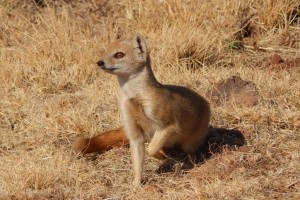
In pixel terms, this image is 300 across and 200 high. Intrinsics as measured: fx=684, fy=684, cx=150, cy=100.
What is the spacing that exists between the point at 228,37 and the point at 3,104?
2162mm

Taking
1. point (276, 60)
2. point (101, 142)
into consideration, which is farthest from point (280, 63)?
point (101, 142)

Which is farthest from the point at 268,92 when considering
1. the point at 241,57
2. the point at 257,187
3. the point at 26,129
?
the point at 26,129

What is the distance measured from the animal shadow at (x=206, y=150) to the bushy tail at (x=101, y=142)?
13.2 inches

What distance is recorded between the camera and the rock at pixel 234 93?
484 centimetres

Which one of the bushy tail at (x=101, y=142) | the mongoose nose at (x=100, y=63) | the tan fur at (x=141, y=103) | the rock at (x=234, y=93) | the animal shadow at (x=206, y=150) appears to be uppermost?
the mongoose nose at (x=100, y=63)

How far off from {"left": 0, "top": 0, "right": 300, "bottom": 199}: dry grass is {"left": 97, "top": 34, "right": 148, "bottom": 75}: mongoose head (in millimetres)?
692

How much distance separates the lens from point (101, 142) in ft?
14.7

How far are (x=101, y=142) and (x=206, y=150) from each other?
0.70 metres

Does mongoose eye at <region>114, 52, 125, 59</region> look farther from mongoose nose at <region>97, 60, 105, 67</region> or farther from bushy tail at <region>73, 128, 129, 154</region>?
bushy tail at <region>73, 128, 129, 154</region>

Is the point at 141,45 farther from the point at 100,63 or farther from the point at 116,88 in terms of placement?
the point at 116,88

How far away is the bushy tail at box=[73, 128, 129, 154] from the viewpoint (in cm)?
439

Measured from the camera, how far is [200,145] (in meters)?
4.49

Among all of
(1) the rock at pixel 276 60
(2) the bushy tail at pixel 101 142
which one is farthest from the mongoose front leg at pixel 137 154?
(1) the rock at pixel 276 60

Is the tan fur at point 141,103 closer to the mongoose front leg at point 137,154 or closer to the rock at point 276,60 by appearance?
the mongoose front leg at point 137,154
